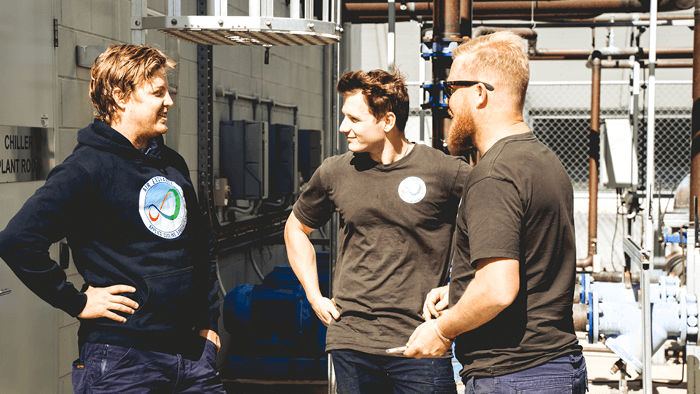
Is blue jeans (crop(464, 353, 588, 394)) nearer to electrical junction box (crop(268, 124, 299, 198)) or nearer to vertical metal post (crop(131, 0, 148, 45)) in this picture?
vertical metal post (crop(131, 0, 148, 45))

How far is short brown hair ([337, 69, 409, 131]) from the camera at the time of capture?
2.68 m

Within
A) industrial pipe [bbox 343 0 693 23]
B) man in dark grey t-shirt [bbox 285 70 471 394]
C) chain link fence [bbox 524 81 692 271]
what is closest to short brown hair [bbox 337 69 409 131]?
man in dark grey t-shirt [bbox 285 70 471 394]

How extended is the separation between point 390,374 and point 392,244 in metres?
0.48

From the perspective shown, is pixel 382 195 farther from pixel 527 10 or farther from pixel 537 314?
pixel 527 10

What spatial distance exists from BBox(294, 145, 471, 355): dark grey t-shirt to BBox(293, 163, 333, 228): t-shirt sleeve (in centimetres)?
14

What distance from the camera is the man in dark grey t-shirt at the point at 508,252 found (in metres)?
1.85

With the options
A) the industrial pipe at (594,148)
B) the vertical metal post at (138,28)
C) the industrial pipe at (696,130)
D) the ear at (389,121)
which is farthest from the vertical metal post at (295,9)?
the industrial pipe at (594,148)

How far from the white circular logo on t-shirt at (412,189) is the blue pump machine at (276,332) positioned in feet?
9.47

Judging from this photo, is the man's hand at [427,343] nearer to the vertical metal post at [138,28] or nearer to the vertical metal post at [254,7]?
the vertical metal post at [254,7]

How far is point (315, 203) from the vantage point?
286 centimetres

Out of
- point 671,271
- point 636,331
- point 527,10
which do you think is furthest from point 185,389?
point 671,271

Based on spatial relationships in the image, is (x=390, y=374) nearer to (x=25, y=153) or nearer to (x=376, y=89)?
(x=376, y=89)

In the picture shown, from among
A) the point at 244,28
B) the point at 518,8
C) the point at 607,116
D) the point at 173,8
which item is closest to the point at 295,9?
the point at 244,28

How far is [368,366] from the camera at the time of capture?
8.38 feet
